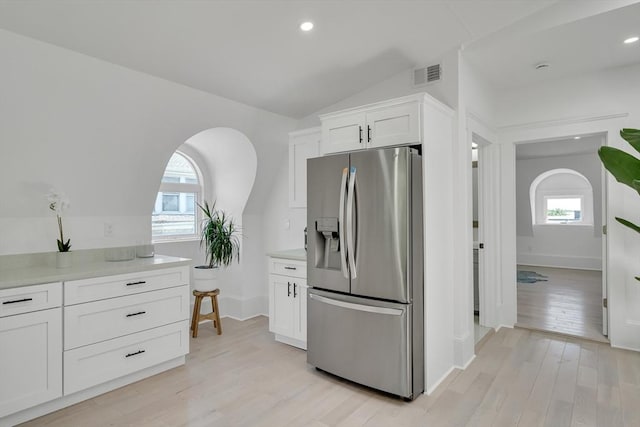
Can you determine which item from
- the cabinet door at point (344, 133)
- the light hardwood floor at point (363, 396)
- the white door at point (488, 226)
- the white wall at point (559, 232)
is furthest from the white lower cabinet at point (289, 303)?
the white wall at point (559, 232)

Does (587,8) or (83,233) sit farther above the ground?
(587,8)

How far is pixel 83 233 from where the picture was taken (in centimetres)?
324

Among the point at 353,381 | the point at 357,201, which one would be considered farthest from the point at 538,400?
the point at 357,201

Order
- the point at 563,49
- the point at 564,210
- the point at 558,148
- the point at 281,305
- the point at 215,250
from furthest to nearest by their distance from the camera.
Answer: the point at 564,210 → the point at 558,148 → the point at 215,250 → the point at 281,305 → the point at 563,49

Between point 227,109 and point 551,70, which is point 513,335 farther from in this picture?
point 227,109

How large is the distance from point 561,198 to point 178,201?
8.63 meters

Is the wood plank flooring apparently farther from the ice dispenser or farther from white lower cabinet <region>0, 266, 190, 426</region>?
white lower cabinet <region>0, 266, 190, 426</region>

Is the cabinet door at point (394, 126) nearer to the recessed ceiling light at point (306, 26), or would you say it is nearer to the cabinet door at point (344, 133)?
the cabinet door at point (344, 133)

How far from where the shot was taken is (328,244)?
296 cm

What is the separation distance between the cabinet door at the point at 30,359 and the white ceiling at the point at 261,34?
1843 millimetres

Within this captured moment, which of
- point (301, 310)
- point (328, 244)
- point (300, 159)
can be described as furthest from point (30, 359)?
point (300, 159)

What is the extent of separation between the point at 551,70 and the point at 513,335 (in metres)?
2.79

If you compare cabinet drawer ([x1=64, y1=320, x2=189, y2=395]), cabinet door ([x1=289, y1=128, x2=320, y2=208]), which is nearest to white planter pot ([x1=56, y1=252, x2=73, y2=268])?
cabinet drawer ([x1=64, y1=320, x2=189, y2=395])

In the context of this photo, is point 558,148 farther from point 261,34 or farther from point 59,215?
point 59,215
